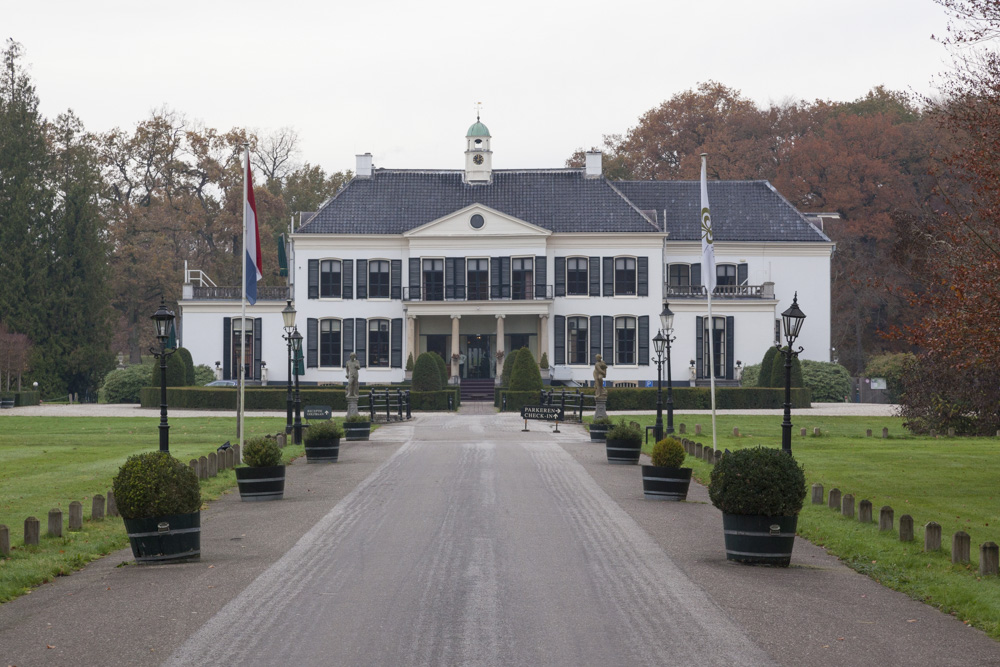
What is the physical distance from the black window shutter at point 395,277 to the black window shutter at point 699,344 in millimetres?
14468

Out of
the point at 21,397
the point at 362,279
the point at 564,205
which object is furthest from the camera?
the point at 564,205

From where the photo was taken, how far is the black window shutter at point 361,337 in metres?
55.4

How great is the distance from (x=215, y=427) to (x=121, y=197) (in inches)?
1471

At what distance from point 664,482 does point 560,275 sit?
39201 millimetres

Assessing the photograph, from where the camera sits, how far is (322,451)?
22312 mm

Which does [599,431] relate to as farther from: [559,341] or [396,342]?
[396,342]

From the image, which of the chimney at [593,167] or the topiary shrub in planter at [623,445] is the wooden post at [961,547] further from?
the chimney at [593,167]

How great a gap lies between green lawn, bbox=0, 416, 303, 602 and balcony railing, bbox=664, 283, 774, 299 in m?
24.6

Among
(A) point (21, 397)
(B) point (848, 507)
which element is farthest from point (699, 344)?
(B) point (848, 507)

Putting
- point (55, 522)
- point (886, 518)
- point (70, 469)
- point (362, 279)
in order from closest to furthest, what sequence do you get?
point (55, 522), point (886, 518), point (70, 469), point (362, 279)

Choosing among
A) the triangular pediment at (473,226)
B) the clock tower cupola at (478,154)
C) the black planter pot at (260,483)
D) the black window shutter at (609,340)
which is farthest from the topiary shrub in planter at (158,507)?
the clock tower cupola at (478,154)

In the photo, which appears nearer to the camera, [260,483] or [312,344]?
[260,483]

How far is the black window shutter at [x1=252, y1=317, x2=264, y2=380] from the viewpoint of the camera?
5553 cm

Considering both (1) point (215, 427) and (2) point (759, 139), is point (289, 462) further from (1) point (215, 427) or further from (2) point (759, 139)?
(2) point (759, 139)
